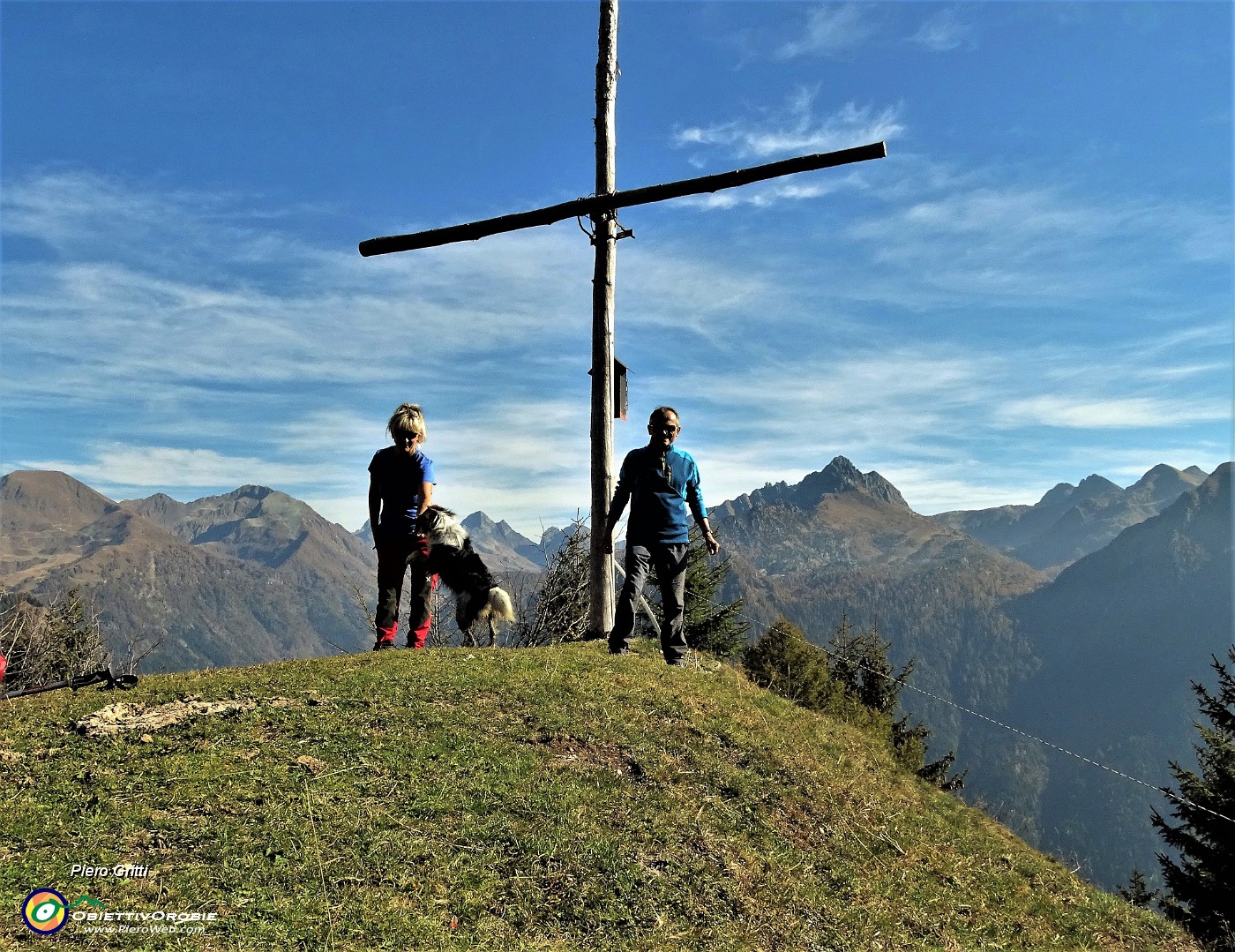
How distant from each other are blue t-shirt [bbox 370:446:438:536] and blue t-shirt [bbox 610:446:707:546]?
2683 mm

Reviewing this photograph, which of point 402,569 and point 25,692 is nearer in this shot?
point 25,692

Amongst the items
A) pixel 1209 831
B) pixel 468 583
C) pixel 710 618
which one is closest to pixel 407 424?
pixel 468 583

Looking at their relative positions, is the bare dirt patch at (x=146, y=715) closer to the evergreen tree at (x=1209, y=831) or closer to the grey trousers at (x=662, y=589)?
the grey trousers at (x=662, y=589)

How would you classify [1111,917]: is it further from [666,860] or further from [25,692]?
[25,692]

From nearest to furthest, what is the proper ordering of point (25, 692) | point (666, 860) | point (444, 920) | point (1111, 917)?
1. point (444, 920)
2. point (666, 860)
3. point (25, 692)
4. point (1111, 917)

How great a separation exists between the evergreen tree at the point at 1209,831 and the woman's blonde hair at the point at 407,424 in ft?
65.8

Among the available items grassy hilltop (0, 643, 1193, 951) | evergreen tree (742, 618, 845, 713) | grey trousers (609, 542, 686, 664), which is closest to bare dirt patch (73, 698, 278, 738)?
grassy hilltop (0, 643, 1193, 951)

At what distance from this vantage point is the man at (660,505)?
10.2m

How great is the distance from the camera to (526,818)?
5.88 metres

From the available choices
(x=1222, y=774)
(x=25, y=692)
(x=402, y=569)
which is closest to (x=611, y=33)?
(x=402, y=569)

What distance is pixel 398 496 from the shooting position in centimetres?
1051

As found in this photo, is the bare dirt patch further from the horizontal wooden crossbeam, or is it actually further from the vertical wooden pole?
the horizontal wooden crossbeam

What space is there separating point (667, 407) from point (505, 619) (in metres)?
4.25

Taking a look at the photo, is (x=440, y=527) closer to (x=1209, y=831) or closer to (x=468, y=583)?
(x=468, y=583)
